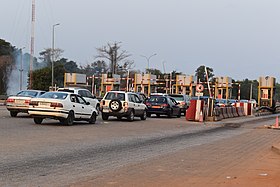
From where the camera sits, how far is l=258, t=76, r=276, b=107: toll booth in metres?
52.8

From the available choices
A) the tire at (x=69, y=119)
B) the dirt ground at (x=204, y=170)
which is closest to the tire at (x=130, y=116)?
the tire at (x=69, y=119)

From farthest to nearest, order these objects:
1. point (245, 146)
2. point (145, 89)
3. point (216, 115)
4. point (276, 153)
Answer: point (145, 89) < point (216, 115) < point (245, 146) < point (276, 153)

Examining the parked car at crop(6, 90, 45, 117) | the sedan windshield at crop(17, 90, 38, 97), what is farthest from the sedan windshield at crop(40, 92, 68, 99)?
the sedan windshield at crop(17, 90, 38, 97)

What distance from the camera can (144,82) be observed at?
54344mm

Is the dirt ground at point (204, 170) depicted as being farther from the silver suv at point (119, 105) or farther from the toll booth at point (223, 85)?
the toll booth at point (223, 85)

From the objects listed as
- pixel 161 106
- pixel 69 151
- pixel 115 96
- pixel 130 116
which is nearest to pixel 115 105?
pixel 115 96

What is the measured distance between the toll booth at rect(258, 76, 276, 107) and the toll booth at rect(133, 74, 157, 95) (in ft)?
38.1

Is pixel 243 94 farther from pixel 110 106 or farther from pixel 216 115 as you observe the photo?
pixel 110 106

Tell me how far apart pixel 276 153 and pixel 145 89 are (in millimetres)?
42826

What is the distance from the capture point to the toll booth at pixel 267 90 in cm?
5275

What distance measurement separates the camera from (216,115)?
33.6 meters

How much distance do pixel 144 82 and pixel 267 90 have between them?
13373 mm

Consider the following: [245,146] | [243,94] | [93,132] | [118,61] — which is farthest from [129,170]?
[243,94]

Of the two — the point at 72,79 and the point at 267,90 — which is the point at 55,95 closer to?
the point at 72,79
